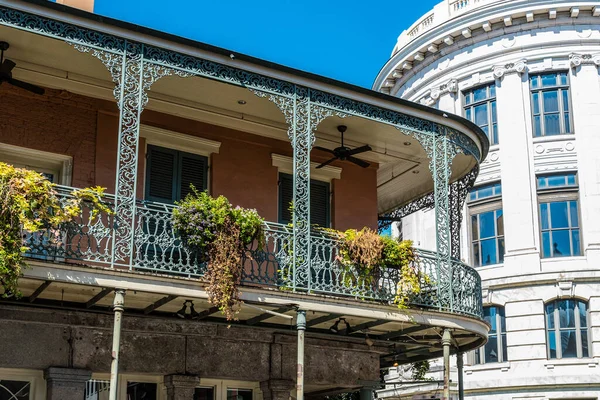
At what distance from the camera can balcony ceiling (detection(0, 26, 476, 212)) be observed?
13.8 metres

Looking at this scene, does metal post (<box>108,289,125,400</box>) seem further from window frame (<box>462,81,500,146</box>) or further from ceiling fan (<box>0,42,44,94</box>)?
window frame (<box>462,81,500,146</box>)

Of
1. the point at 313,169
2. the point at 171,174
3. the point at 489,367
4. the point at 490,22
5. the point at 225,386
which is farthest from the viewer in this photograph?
the point at 490,22

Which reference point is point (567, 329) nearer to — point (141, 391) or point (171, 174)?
point (171, 174)

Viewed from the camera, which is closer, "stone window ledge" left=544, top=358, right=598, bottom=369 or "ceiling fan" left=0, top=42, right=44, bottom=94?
"ceiling fan" left=0, top=42, right=44, bottom=94

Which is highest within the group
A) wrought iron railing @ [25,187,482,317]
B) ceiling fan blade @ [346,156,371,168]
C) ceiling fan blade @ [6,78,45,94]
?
ceiling fan blade @ [6,78,45,94]

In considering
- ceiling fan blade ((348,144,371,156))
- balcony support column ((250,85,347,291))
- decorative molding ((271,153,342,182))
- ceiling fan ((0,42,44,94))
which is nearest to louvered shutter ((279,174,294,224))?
decorative molding ((271,153,342,182))

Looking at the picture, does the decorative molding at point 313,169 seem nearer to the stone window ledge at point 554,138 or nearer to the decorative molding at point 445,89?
the stone window ledge at point 554,138

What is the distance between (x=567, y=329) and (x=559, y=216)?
13.0ft

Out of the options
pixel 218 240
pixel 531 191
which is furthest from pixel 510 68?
pixel 218 240

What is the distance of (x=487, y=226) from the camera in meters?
32.4

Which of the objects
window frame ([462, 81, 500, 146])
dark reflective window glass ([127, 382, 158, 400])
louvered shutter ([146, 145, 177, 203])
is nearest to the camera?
dark reflective window glass ([127, 382, 158, 400])

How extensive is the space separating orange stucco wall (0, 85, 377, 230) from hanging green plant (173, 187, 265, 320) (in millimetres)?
2360

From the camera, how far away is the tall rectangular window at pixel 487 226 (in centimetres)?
3212

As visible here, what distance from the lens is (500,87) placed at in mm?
33000
